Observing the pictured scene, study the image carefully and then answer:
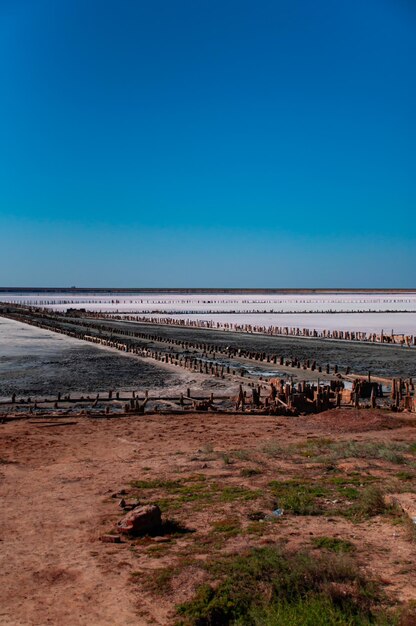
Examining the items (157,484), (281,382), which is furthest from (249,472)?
(281,382)

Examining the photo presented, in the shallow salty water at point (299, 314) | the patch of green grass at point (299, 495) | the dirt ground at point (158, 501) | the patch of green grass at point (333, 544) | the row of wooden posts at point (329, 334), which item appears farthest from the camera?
the shallow salty water at point (299, 314)

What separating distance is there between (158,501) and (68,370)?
21.1 m

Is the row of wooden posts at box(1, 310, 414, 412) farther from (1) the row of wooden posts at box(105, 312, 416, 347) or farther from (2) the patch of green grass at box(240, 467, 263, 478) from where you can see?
(1) the row of wooden posts at box(105, 312, 416, 347)

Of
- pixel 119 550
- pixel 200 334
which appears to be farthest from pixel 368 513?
pixel 200 334

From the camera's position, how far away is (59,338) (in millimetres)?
49719

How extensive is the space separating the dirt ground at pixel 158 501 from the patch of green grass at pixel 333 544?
135mm

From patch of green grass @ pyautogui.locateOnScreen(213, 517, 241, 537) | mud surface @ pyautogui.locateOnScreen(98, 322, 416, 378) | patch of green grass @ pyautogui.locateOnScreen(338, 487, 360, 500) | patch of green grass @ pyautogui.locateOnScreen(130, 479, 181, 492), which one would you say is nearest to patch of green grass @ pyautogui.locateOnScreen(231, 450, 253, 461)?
patch of green grass @ pyautogui.locateOnScreen(130, 479, 181, 492)

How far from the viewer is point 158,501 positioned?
10812mm

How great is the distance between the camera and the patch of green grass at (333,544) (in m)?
8.48

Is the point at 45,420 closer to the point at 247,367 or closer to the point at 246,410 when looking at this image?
the point at 246,410

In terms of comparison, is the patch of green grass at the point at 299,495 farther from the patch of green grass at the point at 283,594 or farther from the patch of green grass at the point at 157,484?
the patch of green grass at the point at 283,594

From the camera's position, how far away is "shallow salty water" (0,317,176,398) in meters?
25.9

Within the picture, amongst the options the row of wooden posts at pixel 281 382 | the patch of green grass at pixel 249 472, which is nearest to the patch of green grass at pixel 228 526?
the patch of green grass at pixel 249 472

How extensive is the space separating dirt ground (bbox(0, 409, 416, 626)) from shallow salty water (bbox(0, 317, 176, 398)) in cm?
779
